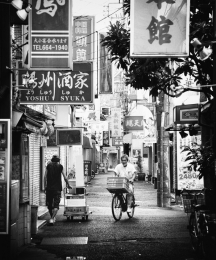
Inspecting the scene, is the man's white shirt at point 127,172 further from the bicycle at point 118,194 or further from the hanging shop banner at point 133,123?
the hanging shop banner at point 133,123

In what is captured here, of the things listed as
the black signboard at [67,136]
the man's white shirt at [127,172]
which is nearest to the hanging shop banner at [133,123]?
the black signboard at [67,136]

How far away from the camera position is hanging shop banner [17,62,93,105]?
15.2 metres

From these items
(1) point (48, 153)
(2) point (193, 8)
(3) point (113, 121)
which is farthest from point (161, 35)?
(3) point (113, 121)

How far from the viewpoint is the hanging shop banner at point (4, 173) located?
10.2m

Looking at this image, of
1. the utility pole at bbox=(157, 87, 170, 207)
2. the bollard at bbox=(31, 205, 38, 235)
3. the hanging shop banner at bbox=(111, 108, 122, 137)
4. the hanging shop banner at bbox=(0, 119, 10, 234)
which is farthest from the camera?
the hanging shop banner at bbox=(111, 108, 122, 137)

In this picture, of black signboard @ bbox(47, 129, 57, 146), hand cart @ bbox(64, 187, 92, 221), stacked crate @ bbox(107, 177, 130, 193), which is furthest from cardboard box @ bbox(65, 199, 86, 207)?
black signboard @ bbox(47, 129, 57, 146)

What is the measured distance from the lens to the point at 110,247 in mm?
12133

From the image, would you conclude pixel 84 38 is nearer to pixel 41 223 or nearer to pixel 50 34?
pixel 41 223

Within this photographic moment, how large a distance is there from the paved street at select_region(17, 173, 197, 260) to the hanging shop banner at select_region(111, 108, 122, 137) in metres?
31.7

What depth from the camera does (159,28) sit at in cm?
948

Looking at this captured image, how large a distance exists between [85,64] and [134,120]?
80.1ft

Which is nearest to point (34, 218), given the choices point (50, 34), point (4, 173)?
point (4, 173)

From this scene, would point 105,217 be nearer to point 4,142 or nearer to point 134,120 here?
point 4,142

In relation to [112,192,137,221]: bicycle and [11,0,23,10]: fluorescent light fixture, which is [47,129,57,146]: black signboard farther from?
[11,0,23,10]: fluorescent light fixture
